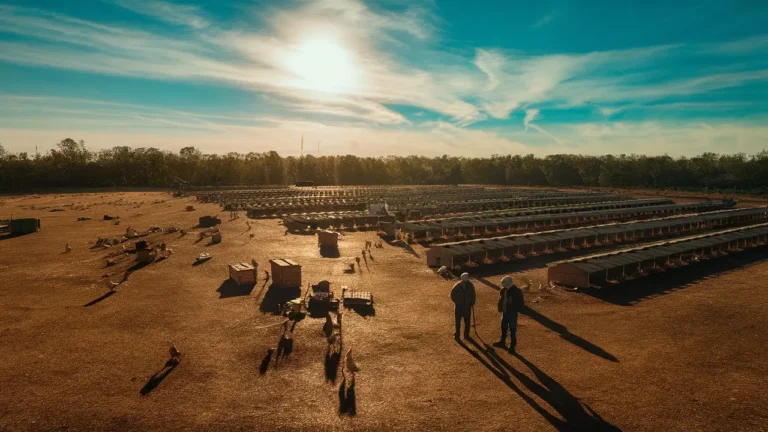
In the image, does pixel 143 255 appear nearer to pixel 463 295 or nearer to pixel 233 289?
pixel 233 289

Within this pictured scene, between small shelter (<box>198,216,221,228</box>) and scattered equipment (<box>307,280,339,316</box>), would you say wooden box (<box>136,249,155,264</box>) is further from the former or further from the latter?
small shelter (<box>198,216,221,228</box>)

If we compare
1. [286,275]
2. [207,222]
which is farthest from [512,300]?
[207,222]

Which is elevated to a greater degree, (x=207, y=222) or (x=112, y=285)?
(x=207, y=222)

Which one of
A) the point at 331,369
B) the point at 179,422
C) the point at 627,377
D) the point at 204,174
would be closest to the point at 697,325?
the point at 627,377

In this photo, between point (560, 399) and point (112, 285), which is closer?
point (560, 399)

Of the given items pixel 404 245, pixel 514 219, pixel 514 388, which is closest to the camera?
pixel 514 388

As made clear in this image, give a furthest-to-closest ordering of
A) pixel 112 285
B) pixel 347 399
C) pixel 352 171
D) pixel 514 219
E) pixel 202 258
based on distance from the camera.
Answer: pixel 352 171
pixel 514 219
pixel 202 258
pixel 112 285
pixel 347 399

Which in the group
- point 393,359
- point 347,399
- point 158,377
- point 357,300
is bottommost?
point 158,377
